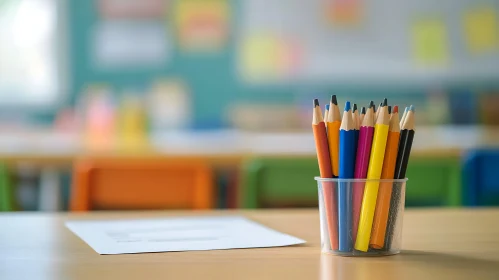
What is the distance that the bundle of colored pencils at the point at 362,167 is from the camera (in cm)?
71

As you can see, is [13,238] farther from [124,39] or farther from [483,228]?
[124,39]

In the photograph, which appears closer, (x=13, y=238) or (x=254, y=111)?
(x=13, y=238)

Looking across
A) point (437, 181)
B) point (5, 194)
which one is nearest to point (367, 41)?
point (437, 181)

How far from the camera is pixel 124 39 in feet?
15.0

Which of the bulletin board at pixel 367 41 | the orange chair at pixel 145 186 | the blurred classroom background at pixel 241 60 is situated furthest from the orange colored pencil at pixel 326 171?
the bulletin board at pixel 367 41

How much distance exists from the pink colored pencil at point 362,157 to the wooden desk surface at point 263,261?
5 centimetres

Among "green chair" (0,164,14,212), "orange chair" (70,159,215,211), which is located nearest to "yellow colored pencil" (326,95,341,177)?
"orange chair" (70,159,215,211)

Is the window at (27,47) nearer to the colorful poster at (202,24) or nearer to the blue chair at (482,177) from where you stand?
the colorful poster at (202,24)

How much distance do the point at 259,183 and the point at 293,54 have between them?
307 cm

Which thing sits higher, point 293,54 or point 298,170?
point 293,54

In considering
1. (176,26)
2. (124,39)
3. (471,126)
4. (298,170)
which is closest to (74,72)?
(124,39)

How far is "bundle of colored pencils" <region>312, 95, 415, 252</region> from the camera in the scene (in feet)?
2.34

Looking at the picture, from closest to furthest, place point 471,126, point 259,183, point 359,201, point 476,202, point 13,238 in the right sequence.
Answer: point 359,201
point 13,238
point 259,183
point 476,202
point 471,126

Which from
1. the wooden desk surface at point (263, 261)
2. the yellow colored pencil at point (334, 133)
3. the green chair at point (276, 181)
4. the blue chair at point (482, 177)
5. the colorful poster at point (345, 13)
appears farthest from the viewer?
the colorful poster at point (345, 13)
